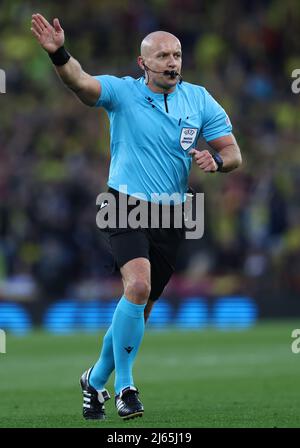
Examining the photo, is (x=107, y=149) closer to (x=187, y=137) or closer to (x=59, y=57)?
(x=187, y=137)

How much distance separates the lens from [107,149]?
20438mm

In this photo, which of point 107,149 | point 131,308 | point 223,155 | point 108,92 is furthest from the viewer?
point 107,149

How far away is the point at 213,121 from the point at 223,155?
0.83ft

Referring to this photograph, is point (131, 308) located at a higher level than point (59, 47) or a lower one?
lower

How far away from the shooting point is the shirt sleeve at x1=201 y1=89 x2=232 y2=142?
8.30 meters

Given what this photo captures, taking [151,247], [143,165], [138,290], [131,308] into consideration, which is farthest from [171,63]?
[131,308]

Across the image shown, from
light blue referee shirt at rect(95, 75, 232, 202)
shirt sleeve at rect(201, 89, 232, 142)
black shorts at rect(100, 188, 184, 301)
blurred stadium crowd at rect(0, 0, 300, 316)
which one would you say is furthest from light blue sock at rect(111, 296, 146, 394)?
blurred stadium crowd at rect(0, 0, 300, 316)

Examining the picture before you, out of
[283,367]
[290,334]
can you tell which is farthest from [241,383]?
[290,334]

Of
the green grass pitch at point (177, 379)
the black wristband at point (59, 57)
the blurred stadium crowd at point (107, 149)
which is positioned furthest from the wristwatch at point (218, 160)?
the blurred stadium crowd at point (107, 149)

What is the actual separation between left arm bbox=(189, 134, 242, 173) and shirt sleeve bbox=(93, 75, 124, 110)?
→ 61cm

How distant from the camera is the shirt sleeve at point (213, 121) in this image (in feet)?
27.2

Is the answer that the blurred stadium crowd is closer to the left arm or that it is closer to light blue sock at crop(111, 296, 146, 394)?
the left arm

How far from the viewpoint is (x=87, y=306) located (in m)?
18.1

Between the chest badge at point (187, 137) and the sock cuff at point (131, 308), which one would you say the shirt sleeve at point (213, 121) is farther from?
the sock cuff at point (131, 308)
